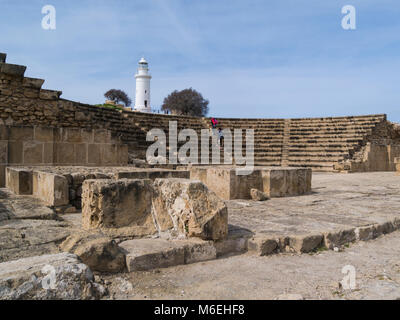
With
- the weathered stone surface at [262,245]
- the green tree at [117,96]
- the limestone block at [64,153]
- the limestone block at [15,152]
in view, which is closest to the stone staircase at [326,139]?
the limestone block at [64,153]

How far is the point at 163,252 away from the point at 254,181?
3.69m

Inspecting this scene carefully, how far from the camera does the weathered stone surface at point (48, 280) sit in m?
1.82

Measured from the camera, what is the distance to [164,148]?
16344mm

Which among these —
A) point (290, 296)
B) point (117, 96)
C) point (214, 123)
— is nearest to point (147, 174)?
point (290, 296)

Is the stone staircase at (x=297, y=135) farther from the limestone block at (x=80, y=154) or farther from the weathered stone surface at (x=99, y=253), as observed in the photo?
the weathered stone surface at (x=99, y=253)

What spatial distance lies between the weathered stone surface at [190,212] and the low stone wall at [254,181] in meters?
2.61

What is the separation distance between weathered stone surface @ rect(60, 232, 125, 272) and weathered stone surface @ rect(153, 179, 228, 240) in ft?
2.20

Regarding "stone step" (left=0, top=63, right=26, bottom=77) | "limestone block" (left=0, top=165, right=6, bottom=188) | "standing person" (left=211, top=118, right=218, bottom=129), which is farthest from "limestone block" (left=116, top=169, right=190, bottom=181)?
"standing person" (left=211, top=118, right=218, bottom=129)

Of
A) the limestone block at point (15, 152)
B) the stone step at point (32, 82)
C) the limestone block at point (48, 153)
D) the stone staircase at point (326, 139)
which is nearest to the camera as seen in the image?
the limestone block at point (15, 152)

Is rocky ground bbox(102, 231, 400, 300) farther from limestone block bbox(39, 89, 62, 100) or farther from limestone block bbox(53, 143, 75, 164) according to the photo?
limestone block bbox(39, 89, 62, 100)

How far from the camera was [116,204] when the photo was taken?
10.6 ft

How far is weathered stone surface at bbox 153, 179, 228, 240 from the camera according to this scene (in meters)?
3.04

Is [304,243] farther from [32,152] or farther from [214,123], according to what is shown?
[214,123]
